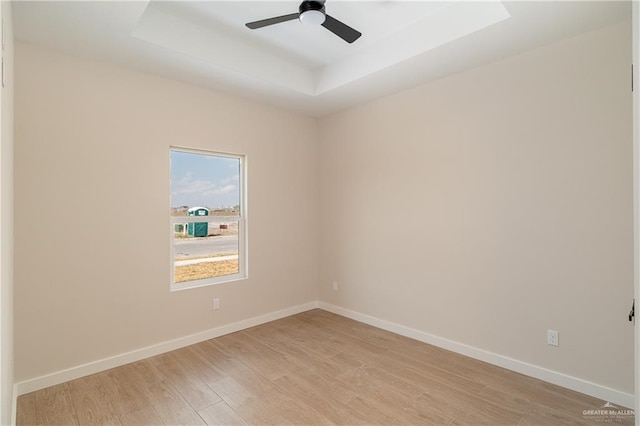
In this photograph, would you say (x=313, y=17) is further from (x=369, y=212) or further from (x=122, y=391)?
(x=122, y=391)

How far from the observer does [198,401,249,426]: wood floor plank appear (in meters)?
2.19

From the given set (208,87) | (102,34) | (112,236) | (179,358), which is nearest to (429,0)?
(208,87)

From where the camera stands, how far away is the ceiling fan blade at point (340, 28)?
2.23m

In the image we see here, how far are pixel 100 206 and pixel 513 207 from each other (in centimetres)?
361

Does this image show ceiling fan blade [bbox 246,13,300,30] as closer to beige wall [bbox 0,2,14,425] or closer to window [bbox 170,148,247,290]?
beige wall [bbox 0,2,14,425]

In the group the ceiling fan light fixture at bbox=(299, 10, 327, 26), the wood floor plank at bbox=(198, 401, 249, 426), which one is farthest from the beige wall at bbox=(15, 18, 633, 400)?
the ceiling fan light fixture at bbox=(299, 10, 327, 26)

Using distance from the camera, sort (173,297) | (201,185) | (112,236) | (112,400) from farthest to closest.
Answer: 1. (201,185)
2. (173,297)
3. (112,236)
4. (112,400)

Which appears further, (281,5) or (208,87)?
(208,87)

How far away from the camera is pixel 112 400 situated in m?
2.44

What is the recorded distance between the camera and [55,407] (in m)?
2.35

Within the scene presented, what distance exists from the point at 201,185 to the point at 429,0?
279 cm

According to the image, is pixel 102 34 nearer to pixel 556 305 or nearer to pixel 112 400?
pixel 112 400

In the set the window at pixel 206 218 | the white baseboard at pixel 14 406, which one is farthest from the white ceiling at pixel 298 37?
the white baseboard at pixel 14 406

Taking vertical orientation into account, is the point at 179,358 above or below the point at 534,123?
below
